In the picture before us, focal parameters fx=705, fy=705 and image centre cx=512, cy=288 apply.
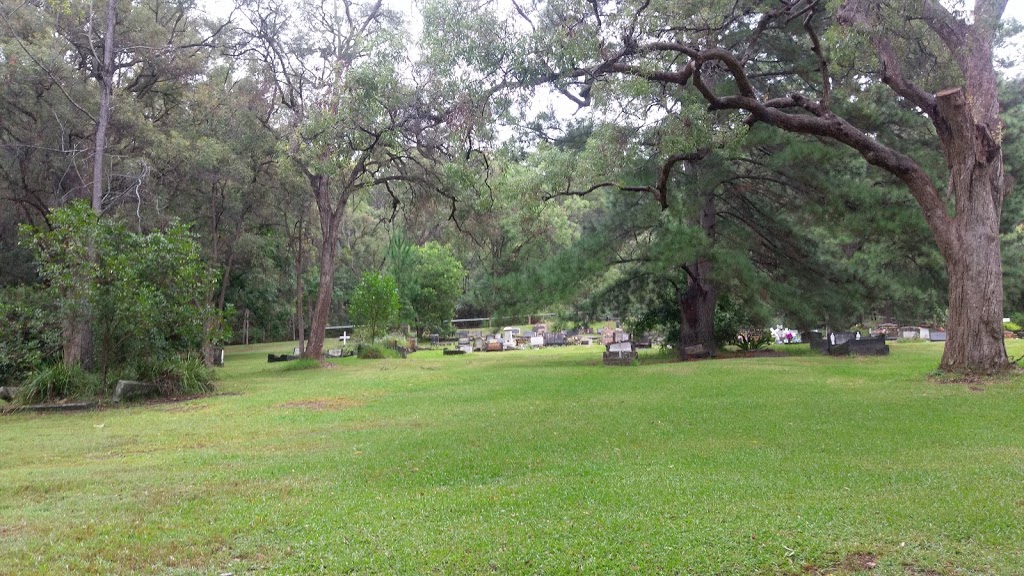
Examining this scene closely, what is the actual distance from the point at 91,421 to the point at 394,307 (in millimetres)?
18571

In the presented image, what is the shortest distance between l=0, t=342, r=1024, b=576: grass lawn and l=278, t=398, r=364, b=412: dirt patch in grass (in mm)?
281

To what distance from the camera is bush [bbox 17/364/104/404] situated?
13.4 meters

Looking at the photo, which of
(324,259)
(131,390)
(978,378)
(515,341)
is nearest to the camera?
(978,378)

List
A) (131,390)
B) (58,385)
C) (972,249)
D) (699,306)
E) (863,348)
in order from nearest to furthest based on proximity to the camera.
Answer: (972,249) → (58,385) → (131,390) → (863,348) → (699,306)

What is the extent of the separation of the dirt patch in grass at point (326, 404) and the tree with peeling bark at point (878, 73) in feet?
20.3

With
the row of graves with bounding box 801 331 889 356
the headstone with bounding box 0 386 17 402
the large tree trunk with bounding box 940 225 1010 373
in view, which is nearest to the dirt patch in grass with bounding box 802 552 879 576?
the large tree trunk with bounding box 940 225 1010 373

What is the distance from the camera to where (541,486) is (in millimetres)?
6020

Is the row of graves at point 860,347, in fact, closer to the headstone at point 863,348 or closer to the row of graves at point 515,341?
the headstone at point 863,348

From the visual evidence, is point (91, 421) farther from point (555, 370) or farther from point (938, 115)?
point (938, 115)

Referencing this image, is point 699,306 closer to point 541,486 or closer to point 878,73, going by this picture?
point 878,73

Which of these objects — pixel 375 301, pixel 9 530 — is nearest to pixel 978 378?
pixel 9 530

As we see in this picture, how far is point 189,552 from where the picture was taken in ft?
15.0

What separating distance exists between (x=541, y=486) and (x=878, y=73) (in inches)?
464

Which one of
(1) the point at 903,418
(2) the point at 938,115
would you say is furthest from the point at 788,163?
(1) the point at 903,418
